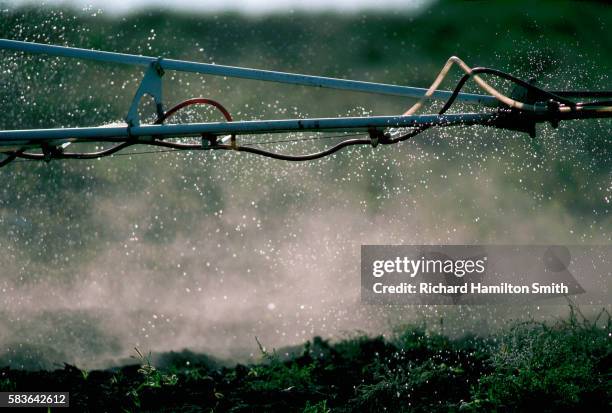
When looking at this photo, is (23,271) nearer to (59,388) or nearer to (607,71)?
(59,388)

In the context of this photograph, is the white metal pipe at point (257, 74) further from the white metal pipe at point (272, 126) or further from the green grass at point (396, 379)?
the green grass at point (396, 379)

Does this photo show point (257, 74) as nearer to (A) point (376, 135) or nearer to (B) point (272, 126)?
(B) point (272, 126)

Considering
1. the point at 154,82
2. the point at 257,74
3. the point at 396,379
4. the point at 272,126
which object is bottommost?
the point at 396,379

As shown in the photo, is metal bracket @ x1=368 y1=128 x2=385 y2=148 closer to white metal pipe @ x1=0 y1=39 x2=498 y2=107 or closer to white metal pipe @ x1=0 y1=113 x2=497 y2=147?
white metal pipe @ x1=0 y1=113 x2=497 y2=147

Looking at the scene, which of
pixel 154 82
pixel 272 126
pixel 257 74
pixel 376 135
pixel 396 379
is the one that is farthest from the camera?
pixel 396 379

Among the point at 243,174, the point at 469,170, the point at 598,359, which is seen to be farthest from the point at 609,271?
the point at 243,174

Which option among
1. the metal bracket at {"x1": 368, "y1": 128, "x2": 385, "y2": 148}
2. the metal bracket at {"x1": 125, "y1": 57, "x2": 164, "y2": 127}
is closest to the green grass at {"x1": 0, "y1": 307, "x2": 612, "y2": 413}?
the metal bracket at {"x1": 368, "y1": 128, "x2": 385, "y2": 148}

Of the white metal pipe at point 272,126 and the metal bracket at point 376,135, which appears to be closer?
the white metal pipe at point 272,126

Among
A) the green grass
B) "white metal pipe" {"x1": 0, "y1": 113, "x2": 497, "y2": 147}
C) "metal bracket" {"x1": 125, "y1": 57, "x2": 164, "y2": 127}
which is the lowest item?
the green grass

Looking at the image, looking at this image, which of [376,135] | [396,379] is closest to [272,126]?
[376,135]

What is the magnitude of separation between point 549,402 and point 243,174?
434 cm

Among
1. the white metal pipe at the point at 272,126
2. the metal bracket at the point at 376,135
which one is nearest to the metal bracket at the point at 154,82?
the white metal pipe at the point at 272,126

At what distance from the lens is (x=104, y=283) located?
812 centimetres

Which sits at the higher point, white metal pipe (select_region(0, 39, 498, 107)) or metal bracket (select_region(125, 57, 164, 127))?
white metal pipe (select_region(0, 39, 498, 107))
